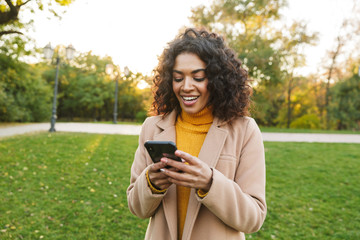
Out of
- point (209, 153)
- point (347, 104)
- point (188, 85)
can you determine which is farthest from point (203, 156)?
point (347, 104)

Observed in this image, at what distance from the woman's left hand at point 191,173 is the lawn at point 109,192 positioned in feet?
13.4

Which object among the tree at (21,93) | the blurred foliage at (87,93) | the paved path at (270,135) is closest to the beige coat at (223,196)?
the paved path at (270,135)

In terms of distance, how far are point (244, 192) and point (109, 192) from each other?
5641 mm

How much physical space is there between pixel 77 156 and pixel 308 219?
689cm

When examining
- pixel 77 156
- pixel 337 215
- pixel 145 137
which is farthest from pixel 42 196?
pixel 337 215

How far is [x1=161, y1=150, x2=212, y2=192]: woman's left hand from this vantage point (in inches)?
50.4

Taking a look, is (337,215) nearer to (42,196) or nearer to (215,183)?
(215,183)

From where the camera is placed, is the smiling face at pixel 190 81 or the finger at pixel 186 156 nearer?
the finger at pixel 186 156

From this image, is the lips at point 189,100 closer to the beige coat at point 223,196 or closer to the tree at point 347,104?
the beige coat at point 223,196

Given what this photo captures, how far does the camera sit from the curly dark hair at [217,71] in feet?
5.49

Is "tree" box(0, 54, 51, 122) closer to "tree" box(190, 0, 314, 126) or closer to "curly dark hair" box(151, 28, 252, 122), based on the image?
"tree" box(190, 0, 314, 126)

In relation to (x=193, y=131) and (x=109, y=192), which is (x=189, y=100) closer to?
(x=193, y=131)

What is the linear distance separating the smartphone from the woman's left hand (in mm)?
24

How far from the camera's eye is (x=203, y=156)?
158cm
